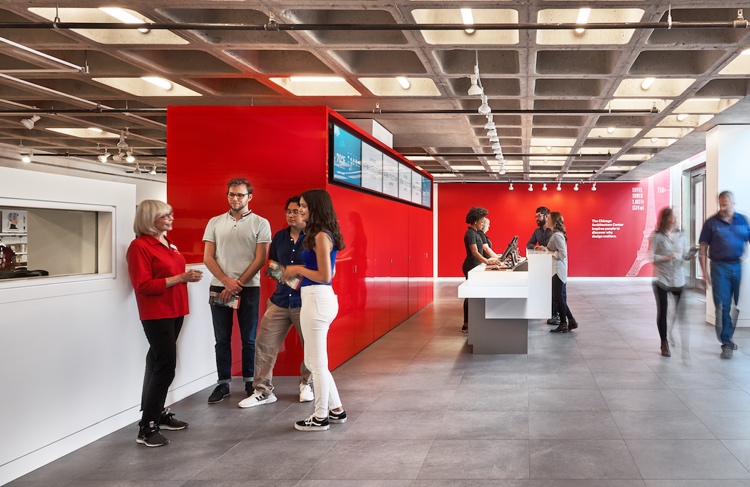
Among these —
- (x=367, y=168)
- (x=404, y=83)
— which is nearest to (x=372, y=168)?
(x=367, y=168)

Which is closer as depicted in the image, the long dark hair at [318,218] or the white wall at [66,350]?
the white wall at [66,350]

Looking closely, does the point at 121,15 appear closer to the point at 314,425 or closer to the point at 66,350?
the point at 66,350

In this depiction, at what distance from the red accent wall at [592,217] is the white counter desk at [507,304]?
13738mm

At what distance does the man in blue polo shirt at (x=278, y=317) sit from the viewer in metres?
4.80

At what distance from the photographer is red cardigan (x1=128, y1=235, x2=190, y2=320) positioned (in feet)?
12.9

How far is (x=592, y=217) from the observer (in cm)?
2086

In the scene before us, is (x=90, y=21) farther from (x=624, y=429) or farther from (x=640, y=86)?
(x=640, y=86)

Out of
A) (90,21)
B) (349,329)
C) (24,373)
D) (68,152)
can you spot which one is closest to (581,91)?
(349,329)

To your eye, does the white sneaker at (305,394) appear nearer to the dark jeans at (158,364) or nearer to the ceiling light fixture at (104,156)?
the dark jeans at (158,364)

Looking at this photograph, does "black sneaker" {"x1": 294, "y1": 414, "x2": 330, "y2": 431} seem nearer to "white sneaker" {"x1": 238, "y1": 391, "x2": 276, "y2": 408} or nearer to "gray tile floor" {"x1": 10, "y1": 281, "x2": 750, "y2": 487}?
"gray tile floor" {"x1": 10, "y1": 281, "x2": 750, "y2": 487}

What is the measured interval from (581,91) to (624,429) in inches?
198

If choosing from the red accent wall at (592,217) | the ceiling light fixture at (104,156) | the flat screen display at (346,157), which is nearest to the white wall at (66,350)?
the flat screen display at (346,157)

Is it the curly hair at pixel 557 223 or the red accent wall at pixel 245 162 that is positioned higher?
the red accent wall at pixel 245 162

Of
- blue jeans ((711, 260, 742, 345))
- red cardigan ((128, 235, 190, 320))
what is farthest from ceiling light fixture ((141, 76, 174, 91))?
blue jeans ((711, 260, 742, 345))
